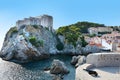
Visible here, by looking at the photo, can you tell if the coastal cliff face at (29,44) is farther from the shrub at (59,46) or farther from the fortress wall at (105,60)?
the fortress wall at (105,60)

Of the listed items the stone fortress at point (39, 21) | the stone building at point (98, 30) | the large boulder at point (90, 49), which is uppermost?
the stone fortress at point (39, 21)

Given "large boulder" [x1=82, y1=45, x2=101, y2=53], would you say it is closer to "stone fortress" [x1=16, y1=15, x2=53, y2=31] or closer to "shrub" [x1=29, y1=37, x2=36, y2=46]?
"stone fortress" [x1=16, y1=15, x2=53, y2=31]

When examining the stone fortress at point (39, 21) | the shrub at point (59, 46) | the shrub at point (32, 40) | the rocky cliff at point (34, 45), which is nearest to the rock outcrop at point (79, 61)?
the rocky cliff at point (34, 45)

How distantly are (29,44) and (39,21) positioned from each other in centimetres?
2366

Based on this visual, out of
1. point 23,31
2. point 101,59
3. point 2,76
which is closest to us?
point 101,59

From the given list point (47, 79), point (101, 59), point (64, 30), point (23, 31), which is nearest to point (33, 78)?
point (47, 79)

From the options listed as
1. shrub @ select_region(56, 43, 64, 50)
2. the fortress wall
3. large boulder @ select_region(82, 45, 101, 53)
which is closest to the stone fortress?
shrub @ select_region(56, 43, 64, 50)

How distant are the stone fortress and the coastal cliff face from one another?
12.8 feet

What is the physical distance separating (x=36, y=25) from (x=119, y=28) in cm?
7935

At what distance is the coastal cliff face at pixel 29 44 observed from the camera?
81.5m

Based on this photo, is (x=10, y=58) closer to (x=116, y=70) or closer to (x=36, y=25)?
(x=36, y=25)

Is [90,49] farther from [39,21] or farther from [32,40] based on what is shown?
[32,40]

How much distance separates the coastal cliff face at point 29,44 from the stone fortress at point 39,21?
389 centimetres

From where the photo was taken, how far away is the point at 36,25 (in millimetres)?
102312
